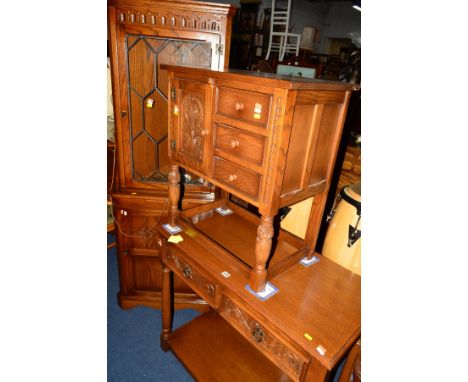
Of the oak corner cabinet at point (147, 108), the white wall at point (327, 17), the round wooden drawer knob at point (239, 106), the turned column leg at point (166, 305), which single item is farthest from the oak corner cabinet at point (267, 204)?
the white wall at point (327, 17)

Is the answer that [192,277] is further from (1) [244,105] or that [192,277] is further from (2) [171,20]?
(2) [171,20]

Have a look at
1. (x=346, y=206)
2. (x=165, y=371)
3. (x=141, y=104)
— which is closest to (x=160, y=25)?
(x=141, y=104)

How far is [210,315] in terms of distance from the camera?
2.23 metres

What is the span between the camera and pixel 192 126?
4.62 ft

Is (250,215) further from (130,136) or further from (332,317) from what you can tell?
(130,136)

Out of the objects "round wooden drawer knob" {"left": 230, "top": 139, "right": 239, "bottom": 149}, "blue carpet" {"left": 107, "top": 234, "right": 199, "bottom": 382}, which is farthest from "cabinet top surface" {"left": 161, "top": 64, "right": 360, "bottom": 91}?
"blue carpet" {"left": 107, "top": 234, "right": 199, "bottom": 382}

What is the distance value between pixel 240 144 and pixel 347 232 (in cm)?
95

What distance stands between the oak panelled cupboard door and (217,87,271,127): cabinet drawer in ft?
2.12

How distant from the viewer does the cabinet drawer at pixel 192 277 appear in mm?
1440

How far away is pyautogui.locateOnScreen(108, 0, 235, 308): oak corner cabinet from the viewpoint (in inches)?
64.4

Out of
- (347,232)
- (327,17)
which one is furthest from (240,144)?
(327,17)

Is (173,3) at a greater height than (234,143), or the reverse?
(173,3)

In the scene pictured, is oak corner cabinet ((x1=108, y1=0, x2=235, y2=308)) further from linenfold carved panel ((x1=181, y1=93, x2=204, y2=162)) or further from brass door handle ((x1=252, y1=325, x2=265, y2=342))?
brass door handle ((x1=252, y1=325, x2=265, y2=342))

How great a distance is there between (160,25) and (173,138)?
26.6 inches
